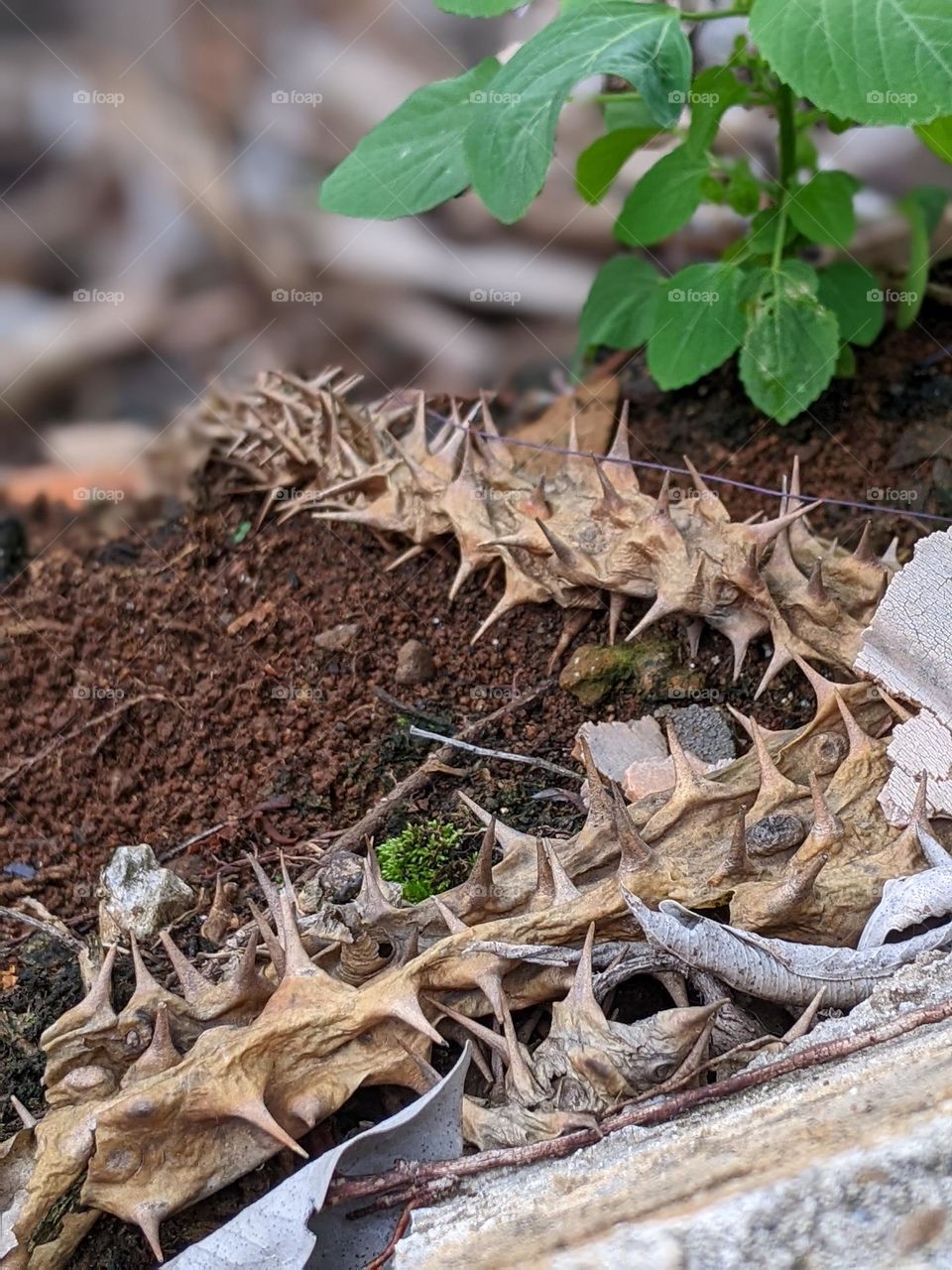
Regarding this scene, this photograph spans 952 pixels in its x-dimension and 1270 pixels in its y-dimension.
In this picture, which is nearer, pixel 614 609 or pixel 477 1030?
pixel 477 1030

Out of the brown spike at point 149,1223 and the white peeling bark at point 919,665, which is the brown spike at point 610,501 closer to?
the white peeling bark at point 919,665

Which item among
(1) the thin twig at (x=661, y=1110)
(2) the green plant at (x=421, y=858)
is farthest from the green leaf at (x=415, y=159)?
(1) the thin twig at (x=661, y=1110)

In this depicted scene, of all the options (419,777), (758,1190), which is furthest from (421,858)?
(758,1190)

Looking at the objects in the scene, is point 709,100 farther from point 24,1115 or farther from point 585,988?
point 24,1115

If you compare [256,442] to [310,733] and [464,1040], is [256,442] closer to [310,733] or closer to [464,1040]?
[310,733]

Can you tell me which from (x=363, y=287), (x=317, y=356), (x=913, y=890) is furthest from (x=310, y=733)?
(x=363, y=287)
